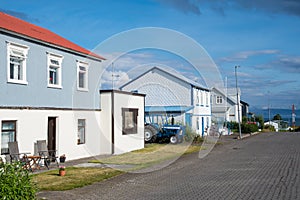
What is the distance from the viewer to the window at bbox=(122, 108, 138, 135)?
24688mm

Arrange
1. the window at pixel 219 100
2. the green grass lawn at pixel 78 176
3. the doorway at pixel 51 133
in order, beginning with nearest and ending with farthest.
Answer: the green grass lawn at pixel 78 176 < the doorway at pixel 51 133 < the window at pixel 219 100

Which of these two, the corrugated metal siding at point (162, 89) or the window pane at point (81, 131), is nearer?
the window pane at point (81, 131)

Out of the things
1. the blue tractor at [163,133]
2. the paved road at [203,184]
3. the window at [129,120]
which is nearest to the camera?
the paved road at [203,184]

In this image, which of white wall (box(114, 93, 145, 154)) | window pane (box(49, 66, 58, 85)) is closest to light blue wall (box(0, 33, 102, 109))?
window pane (box(49, 66, 58, 85))

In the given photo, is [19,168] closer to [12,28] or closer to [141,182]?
[141,182]

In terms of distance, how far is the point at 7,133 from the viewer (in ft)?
52.1

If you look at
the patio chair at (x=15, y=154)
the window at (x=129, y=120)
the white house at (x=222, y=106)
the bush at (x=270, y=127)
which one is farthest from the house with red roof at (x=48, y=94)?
the bush at (x=270, y=127)

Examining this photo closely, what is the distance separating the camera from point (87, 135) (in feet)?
72.9

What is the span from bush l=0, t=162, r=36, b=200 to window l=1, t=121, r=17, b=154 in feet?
27.2

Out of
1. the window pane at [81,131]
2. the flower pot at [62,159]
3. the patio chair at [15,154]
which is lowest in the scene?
the flower pot at [62,159]

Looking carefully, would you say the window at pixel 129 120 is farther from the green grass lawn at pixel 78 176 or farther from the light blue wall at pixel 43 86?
the green grass lawn at pixel 78 176

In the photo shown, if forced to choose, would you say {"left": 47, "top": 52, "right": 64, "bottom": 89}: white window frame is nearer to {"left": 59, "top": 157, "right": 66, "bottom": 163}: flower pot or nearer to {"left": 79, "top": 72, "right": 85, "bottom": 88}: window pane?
{"left": 79, "top": 72, "right": 85, "bottom": 88}: window pane

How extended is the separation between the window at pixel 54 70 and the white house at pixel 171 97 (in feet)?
65.1

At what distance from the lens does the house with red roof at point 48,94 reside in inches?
630
